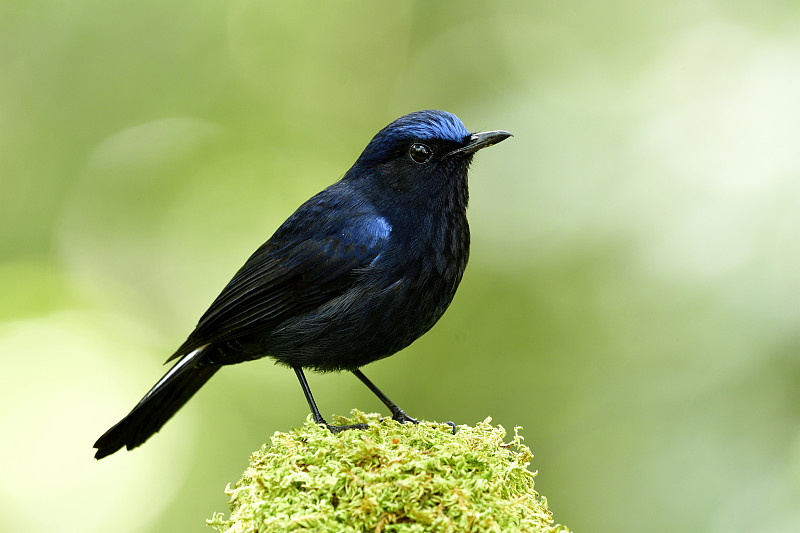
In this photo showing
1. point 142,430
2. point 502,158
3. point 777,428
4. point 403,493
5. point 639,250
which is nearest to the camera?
point 403,493

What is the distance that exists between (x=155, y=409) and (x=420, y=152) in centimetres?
226

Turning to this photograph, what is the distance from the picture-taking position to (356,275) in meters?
4.09

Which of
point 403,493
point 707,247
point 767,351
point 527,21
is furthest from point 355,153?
point 403,493

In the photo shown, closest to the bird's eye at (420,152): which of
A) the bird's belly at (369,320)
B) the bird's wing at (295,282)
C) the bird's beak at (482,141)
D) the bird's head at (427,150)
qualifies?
the bird's head at (427,150)

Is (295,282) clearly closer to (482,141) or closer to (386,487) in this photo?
(482,141)

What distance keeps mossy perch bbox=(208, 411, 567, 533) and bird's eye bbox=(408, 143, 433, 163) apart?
181 cm

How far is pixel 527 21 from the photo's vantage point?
839 centimetres

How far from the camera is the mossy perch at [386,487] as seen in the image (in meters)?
2.64

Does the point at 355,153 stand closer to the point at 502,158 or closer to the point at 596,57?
the point at 502,158

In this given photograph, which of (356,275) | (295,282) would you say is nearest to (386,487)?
(356,275)

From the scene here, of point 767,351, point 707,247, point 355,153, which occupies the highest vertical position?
point 355,153

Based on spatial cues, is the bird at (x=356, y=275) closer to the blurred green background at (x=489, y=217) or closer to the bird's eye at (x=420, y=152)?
the bird's eye at (x=420, y=152)

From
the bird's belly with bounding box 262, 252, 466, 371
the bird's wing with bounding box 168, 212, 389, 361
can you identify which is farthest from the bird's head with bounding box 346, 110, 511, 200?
the bird's belly with bounding box 262, 252, 466, 371

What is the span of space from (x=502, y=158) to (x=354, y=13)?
258 cm
